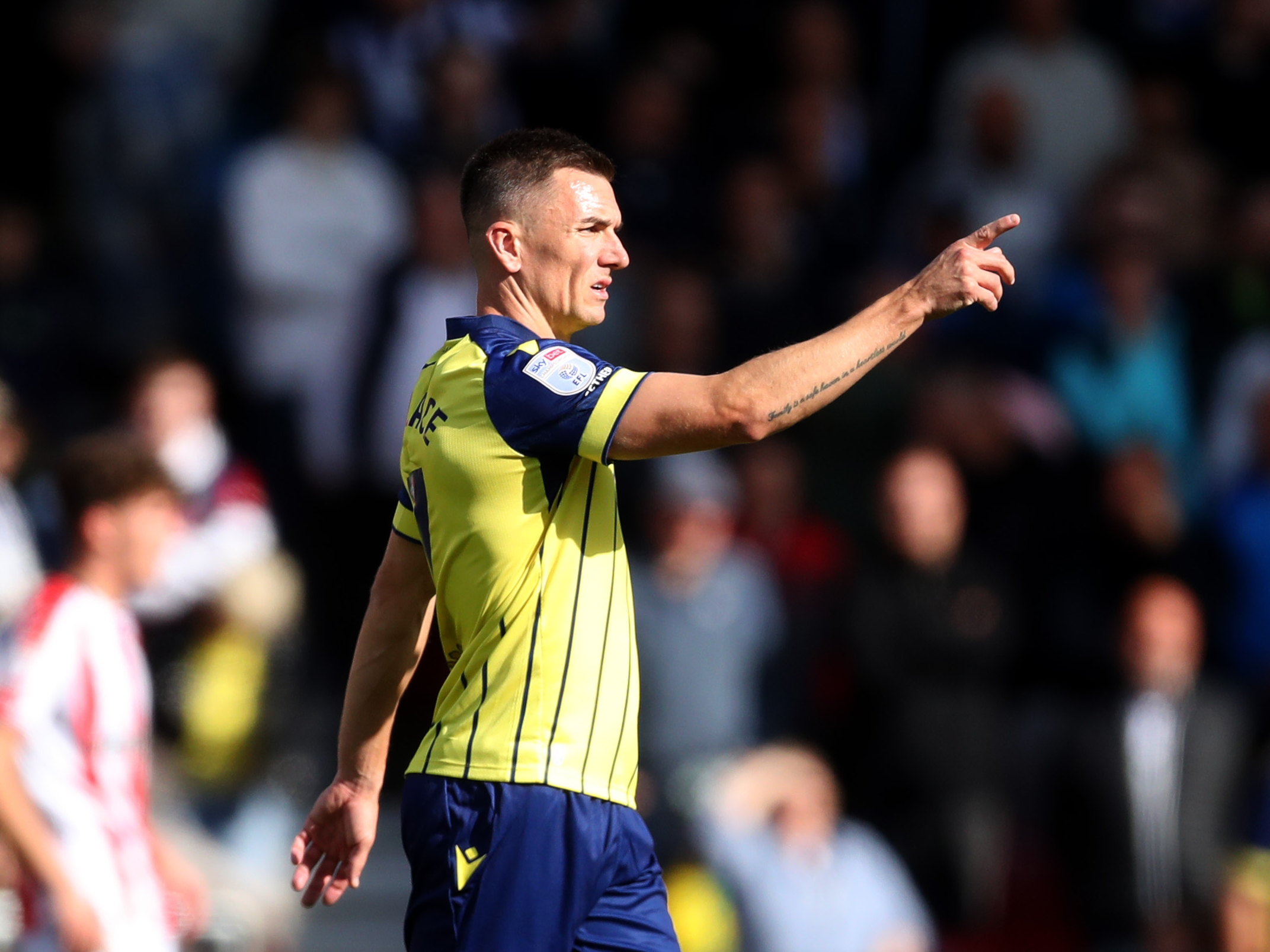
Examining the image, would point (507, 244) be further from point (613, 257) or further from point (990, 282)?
point (990, 282)

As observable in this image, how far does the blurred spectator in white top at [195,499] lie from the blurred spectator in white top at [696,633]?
67.1 inches

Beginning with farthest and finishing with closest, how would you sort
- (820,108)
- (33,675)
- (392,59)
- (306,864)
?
(820,108) < (392,59) < (33,675) < (306,864)

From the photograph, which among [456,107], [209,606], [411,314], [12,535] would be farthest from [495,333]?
[456,107]

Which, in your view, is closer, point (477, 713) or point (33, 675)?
point (477, 713)

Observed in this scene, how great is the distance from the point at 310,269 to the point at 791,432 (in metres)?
2.49

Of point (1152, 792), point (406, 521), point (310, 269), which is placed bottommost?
point (1152, 792)

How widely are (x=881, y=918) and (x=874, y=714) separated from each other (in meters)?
0.88

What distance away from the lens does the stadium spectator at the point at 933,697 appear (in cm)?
→ 765

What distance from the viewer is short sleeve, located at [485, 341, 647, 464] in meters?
3.59

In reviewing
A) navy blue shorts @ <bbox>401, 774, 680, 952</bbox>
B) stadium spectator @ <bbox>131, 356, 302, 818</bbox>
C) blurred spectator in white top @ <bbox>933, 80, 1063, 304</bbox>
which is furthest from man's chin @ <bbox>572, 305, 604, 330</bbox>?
blurred spectator in white top @ <bbox>933, 80, 1063, 304</bbox>

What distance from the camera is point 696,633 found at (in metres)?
7.78

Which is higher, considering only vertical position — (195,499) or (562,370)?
(195,499)

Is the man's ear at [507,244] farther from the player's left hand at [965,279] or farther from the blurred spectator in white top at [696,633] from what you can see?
the blurred spectator in white top at [696,633]

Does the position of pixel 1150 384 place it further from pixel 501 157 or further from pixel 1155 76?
pixel 501 157
